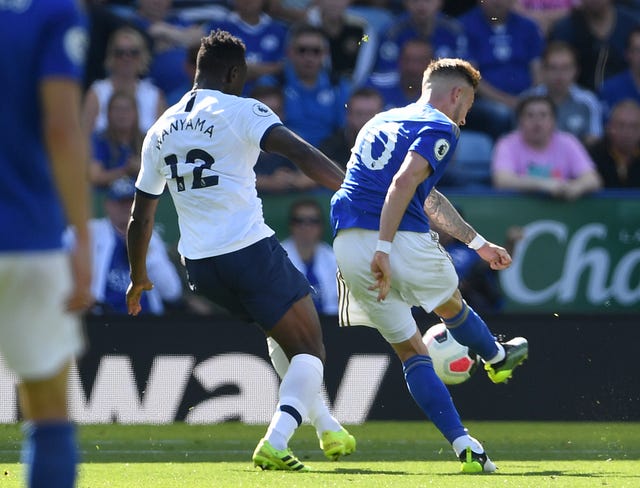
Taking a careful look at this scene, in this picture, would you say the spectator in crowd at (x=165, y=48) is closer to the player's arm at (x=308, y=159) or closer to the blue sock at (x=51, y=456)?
the player's arm at (x=308, y=159)

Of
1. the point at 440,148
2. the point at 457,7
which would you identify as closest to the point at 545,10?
the point at 457,7

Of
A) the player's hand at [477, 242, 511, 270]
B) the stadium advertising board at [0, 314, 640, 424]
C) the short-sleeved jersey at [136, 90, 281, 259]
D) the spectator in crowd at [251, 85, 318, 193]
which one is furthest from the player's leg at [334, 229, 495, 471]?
the spectator in crowd at [251, 85, 318, 193]

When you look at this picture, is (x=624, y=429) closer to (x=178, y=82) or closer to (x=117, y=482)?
(x=117, y=482)

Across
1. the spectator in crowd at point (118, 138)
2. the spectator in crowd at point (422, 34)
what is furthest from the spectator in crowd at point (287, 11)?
the spectator in crowd at point (118, 138)

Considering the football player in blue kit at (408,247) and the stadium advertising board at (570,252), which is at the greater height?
the football player in blue kit at (408,247)

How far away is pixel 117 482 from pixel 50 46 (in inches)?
124

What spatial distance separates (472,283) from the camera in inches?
428

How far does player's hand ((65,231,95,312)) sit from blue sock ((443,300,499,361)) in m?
3.84

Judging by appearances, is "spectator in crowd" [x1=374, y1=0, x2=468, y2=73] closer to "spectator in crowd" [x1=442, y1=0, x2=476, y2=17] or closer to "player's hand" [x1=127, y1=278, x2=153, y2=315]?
"spectator in crowd" [x1=442, y1=0, x2=476, y2=17]

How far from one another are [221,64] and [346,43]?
6.05 m

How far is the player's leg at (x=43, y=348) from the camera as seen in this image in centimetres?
342

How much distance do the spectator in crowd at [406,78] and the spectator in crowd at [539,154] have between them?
94cm

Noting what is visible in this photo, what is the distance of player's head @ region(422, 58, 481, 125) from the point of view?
670cm

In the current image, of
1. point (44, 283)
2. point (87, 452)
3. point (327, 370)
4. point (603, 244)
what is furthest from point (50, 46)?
point (603, 244)
